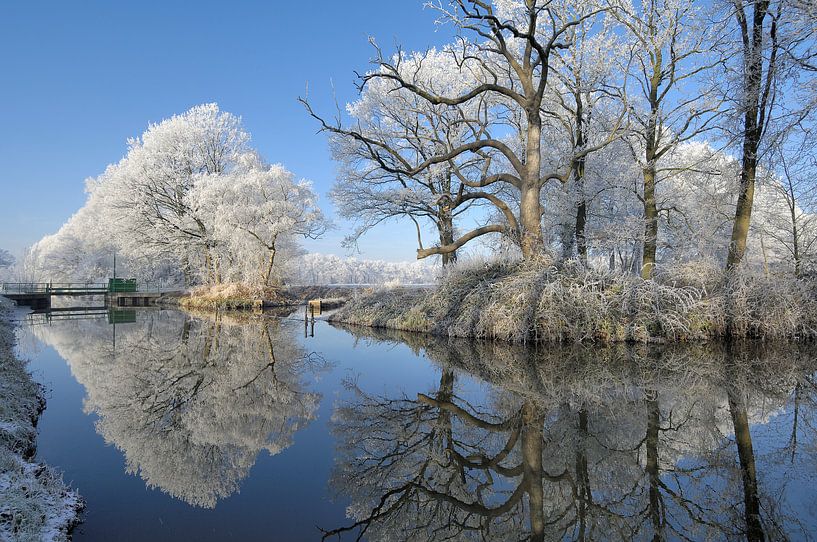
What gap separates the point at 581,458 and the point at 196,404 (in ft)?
13.1

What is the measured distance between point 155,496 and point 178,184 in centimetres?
3100

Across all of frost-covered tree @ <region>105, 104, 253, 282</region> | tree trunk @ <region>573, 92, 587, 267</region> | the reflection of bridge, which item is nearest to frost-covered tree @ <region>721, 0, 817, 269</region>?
tree trunk @ <region>573, 92, 587, 267</region>

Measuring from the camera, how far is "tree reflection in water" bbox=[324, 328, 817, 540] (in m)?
2.39

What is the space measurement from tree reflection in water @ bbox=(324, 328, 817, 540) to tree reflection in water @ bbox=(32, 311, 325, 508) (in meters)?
0.73

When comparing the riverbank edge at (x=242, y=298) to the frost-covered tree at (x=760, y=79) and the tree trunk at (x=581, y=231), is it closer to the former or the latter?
the tree trunk at (x=581, y=231)

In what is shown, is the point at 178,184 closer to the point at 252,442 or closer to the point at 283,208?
the point at 283,208

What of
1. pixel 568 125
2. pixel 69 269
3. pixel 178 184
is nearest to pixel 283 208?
pixel 178 184

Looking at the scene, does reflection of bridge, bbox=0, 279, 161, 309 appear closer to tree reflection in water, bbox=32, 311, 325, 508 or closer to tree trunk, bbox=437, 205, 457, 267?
tree trunk, bbox=437, 205, 457, 267

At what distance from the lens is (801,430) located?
142 inches

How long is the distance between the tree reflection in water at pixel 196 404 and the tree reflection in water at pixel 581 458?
727mm

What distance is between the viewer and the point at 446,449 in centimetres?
342

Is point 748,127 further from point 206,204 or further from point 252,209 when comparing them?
point 206,204

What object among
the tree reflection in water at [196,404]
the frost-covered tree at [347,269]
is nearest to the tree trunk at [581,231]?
the tree reflection in water at [196,404]

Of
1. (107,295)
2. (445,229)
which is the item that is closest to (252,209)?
(445,229)
